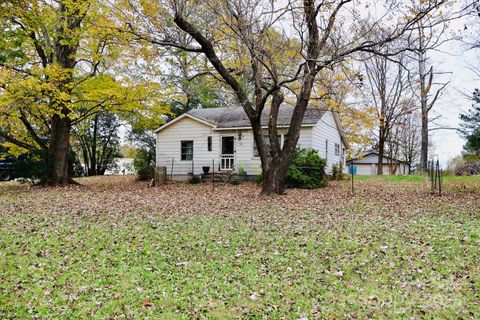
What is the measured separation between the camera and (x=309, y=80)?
11562 millimetres

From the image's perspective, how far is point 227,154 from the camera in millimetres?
19281

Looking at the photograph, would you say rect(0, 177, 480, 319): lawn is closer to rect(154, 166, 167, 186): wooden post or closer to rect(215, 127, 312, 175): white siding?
rect(154, 166, 167, 186): wooden post

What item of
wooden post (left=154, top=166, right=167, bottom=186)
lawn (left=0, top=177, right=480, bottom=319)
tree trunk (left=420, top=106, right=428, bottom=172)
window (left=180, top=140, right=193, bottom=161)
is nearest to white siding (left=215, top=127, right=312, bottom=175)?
window (left=180, top=140, right=193, bottom=161)

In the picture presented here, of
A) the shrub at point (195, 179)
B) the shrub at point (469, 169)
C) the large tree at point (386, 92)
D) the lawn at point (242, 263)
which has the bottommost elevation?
the lawn at point (242, 263)

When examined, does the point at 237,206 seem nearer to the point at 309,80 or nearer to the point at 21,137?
the point at 309,80

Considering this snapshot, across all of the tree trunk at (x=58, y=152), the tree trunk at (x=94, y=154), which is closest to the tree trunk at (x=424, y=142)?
the tree trunk at (x=58, y=152)

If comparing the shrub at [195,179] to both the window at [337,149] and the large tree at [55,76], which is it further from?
the window at [337,149]

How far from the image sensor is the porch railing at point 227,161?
19.2 metres

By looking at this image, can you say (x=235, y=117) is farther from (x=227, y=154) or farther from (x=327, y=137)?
(x=327, y=137)

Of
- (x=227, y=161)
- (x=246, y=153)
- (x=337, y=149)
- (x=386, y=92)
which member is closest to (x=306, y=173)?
(x=246, y=153)

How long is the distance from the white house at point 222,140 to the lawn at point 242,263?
9.40 m

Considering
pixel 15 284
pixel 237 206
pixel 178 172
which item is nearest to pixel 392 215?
pixel 237 206

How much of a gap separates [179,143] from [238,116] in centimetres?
368

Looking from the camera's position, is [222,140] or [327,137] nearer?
[222,140]
